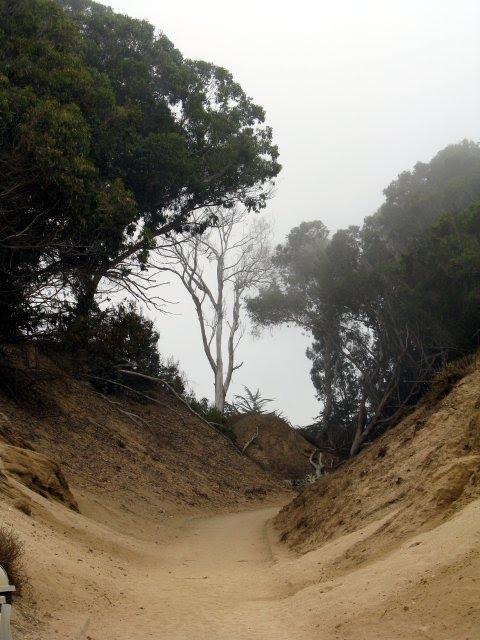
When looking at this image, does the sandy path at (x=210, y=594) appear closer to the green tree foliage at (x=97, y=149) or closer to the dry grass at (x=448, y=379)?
the dry grass at (x=448, y=379)

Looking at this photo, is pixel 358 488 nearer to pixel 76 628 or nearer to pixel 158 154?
pixel 76 628

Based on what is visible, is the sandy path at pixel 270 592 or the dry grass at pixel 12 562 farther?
the dry grass at pixel 12 562

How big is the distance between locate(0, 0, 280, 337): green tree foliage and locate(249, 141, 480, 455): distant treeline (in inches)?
283

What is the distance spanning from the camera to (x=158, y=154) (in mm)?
24656

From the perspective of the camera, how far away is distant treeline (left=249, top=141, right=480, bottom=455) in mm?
25719

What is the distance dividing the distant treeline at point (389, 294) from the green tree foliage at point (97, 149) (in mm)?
7179

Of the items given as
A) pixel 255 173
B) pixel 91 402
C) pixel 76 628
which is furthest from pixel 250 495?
pixel 76 628

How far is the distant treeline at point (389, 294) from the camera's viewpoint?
2572 cm

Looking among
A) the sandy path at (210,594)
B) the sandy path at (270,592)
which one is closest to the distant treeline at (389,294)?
the sandy path at (210,594)

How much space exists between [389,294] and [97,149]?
15519 millimetres

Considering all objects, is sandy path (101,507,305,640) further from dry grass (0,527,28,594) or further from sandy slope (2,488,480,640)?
dry grass (0,527,28,594)

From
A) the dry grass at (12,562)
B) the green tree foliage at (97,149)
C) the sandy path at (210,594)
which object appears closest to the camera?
the dry grass at (12,562)

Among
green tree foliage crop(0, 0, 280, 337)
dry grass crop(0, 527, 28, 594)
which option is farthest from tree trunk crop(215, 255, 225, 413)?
dry grass crop(0, 527, 28, 594)

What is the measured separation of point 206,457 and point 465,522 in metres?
20.5
